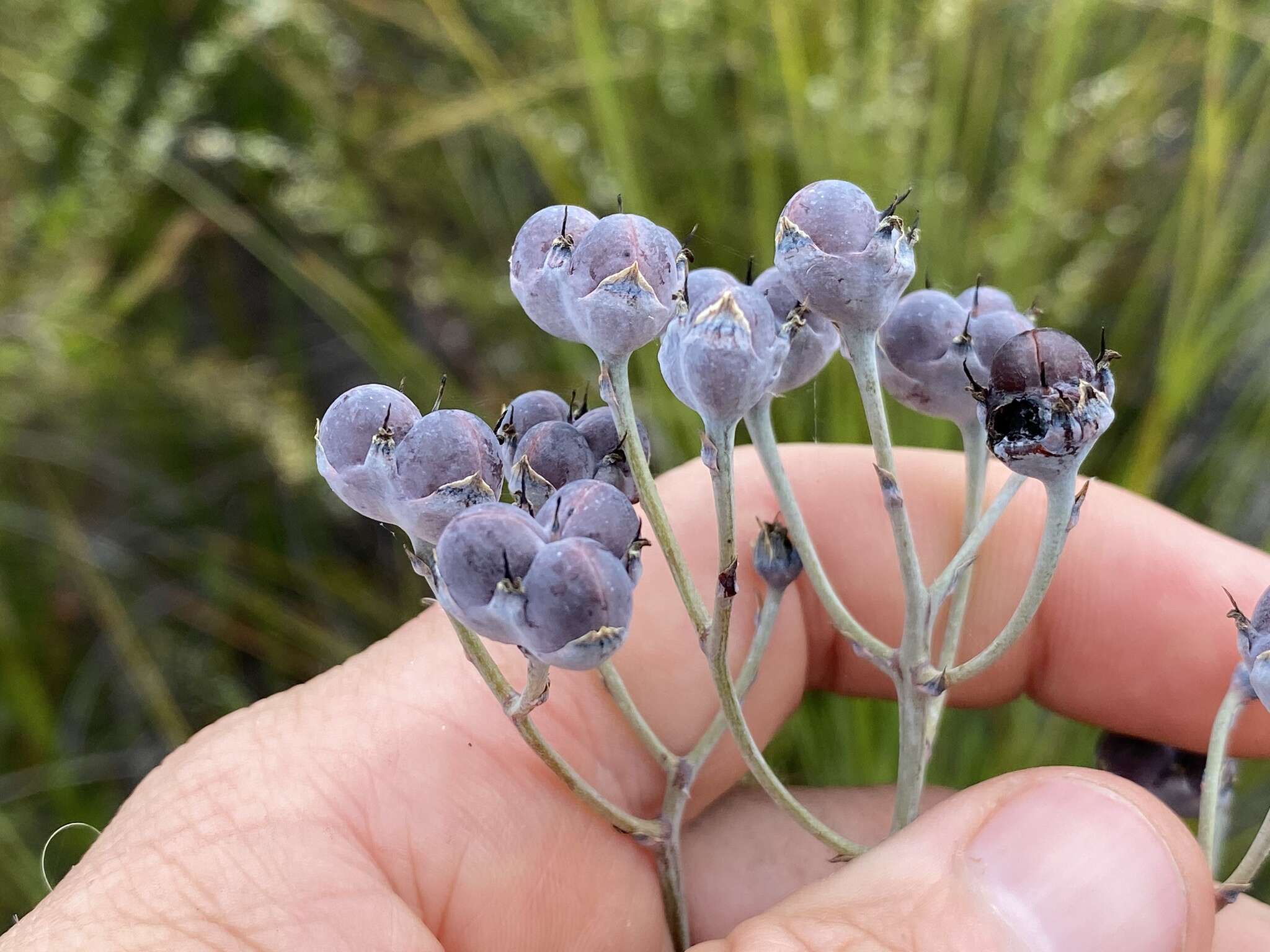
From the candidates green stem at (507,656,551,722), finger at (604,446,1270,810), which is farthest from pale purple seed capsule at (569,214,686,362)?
finger at (604,446,1270,810)

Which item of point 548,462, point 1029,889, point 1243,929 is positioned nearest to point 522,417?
point 548,462

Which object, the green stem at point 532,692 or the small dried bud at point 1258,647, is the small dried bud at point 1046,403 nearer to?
the small dried bud at point 1258,647

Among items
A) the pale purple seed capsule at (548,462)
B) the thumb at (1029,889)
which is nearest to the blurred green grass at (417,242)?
the thumb at (1029,889)

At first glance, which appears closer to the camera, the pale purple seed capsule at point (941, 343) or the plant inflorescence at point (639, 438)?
the plant inflorescence at point (639, 438)

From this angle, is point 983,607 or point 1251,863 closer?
point 1251,863

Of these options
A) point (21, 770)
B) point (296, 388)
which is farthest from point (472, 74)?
point (21, 770)

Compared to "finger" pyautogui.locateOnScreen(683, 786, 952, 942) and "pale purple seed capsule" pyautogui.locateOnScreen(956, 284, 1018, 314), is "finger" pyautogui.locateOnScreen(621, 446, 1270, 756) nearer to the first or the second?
"finger" pyautogui.locateOnScreen(683, 786, 952, 942)

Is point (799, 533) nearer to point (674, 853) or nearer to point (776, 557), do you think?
point (776, 557)
